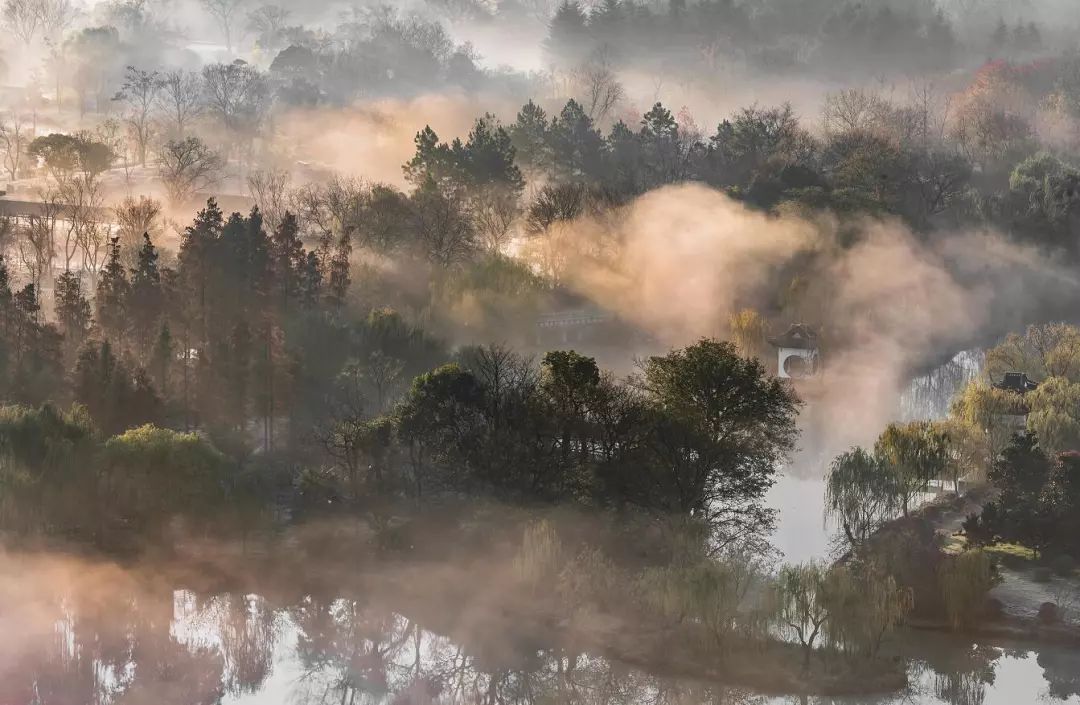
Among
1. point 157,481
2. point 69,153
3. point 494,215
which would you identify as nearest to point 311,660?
point 157,481

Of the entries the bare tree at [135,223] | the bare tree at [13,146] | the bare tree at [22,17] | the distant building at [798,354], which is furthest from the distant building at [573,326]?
the bare tree at [22,17]

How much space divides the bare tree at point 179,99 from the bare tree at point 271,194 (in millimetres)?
11358

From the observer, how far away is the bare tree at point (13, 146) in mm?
92250

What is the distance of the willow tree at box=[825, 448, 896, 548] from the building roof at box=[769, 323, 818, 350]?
17.1m

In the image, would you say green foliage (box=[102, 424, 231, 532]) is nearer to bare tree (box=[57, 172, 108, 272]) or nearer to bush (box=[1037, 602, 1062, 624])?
bush (box=[1037, 602, 1062, 624])

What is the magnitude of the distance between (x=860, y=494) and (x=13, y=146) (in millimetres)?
72364

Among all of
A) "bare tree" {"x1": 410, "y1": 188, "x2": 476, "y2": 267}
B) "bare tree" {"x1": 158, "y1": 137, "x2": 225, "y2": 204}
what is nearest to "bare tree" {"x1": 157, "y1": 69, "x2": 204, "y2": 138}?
"bare tree" {"x1": 158, "y1": 137, "x2": 225, "y2": 204}

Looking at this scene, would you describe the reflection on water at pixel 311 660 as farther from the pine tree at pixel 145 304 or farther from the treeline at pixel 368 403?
the pine tree at pixel 145 304

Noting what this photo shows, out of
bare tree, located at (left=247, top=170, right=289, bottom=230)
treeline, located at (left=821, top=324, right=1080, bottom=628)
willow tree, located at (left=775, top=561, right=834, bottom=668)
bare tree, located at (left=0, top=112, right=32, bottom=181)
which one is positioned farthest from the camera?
bare tree, located at (left=0, top=112, right=32, bottom=181)

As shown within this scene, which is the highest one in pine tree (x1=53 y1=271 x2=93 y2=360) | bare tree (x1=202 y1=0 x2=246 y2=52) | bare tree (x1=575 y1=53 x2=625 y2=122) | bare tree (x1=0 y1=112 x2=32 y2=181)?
bare tree (x1=202 y1=0 x2=246 y2=52)

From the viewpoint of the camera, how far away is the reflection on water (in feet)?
107

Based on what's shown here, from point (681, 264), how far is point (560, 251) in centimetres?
544

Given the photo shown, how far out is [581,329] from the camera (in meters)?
65.2

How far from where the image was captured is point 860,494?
41562 mm
